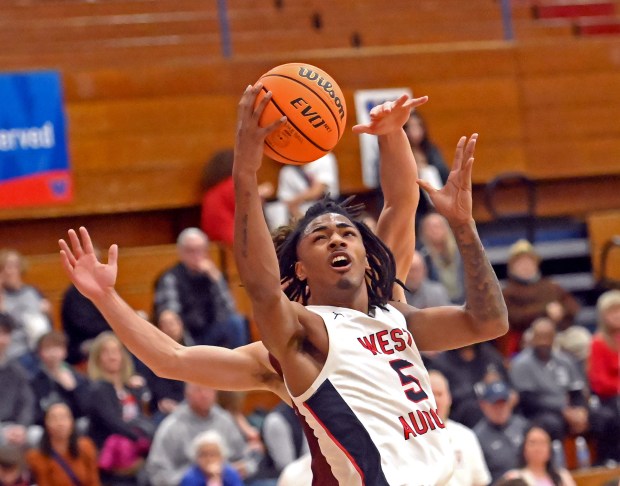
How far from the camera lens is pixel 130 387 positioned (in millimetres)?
8773

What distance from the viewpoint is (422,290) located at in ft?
31.9

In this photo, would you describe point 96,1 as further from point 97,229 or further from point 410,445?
point 410,445

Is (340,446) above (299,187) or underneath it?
above

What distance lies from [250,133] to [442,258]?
645cm

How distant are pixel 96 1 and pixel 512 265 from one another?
15.3 ft

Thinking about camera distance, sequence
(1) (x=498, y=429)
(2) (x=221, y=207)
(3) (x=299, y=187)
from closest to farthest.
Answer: (1) (x=498, y=429)
(2) (x=221, y=207)
(3) (x=299, y=187)

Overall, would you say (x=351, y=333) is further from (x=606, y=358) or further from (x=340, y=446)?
(x=606, y=358)

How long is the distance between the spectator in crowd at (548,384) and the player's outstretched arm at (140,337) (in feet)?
16.9

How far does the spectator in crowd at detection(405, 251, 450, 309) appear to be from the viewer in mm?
9555

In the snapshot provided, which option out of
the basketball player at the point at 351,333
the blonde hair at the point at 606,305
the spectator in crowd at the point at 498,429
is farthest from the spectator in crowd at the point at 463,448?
the basketball player at the point at 351,333

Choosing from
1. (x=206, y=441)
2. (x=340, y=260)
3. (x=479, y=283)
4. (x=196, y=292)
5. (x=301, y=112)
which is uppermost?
(x=301, y=112)

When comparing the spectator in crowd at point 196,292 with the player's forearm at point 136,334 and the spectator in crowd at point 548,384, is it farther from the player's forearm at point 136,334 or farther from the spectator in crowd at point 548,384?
the player's forearm at point 136,334

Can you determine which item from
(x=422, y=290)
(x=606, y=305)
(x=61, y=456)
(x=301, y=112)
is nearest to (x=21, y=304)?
(x=61, y=456)

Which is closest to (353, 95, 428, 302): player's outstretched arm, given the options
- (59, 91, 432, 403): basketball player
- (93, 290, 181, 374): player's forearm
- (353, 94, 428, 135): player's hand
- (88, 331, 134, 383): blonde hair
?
(353, 94, 428, 135): player's hand
